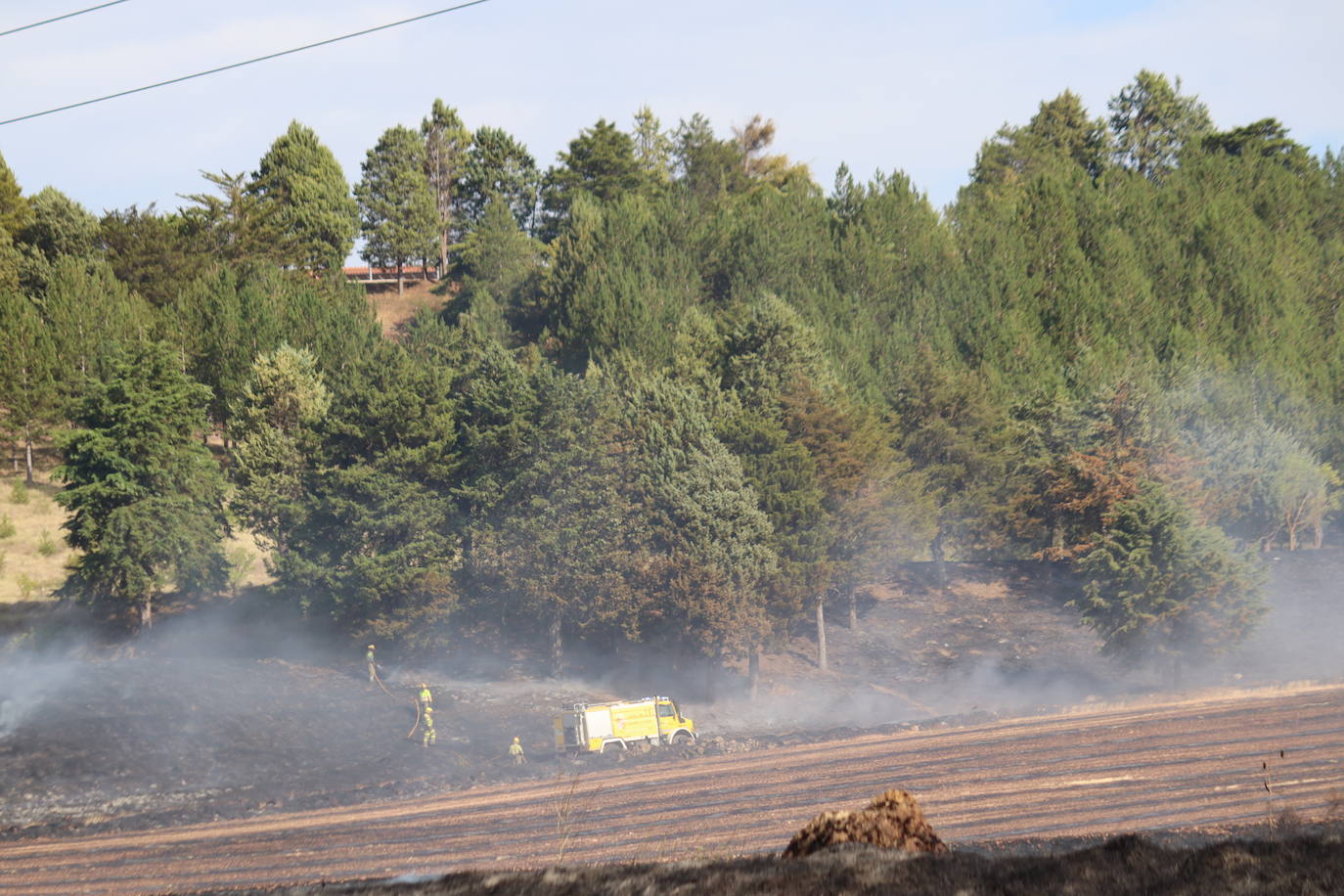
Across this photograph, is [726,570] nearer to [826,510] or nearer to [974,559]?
[826,510]

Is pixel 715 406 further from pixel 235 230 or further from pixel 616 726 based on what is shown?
pixel 235 230

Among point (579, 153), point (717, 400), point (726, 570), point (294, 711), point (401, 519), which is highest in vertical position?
point (579, 153)

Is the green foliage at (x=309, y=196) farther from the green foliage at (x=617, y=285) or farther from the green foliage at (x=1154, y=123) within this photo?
the green foliage at (x=1154, y=123)

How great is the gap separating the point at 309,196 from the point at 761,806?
4025 inches

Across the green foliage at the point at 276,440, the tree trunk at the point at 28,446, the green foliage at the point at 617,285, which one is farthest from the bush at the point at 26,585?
the green foliage at the point at 617,285

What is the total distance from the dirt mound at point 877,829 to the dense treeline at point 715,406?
127 feet

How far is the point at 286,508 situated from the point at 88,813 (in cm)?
2240

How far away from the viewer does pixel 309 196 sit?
117 meters

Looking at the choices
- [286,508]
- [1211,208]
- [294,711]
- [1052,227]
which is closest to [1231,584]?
[294,711]

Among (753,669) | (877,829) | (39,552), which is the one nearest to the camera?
(877,829)

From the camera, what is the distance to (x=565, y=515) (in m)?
54.9

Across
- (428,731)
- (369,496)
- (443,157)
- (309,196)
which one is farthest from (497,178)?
(428,731)

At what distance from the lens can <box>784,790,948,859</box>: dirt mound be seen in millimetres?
11607

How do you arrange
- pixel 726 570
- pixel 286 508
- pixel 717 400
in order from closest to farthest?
pixel 726 570, pixel 286 508, pixel 717 400
